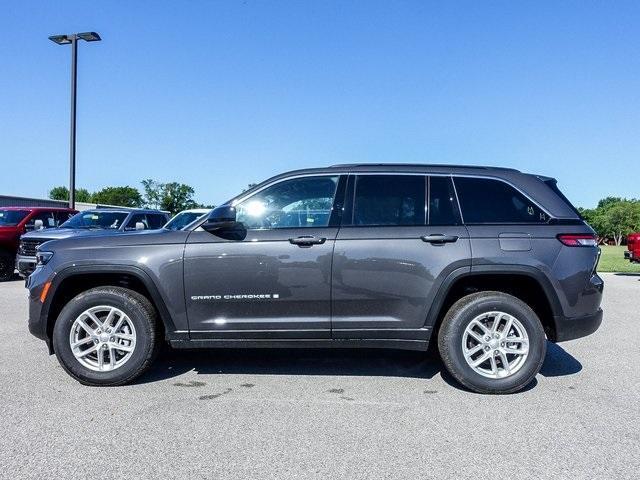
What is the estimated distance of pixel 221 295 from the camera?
171 inches

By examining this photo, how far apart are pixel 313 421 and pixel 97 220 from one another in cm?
1067

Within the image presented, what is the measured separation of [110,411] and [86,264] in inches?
49.7

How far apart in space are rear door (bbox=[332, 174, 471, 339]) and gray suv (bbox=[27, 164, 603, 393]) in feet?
0.03

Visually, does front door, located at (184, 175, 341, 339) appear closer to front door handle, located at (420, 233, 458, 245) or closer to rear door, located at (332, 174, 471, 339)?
rear door, located at (332, 174, 471, 339)

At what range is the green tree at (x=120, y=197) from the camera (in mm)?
114375

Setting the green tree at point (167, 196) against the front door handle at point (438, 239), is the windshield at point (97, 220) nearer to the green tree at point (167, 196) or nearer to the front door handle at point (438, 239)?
the front door handle at point (438, 239)

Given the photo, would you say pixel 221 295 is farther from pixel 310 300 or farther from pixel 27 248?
pixel 27 248

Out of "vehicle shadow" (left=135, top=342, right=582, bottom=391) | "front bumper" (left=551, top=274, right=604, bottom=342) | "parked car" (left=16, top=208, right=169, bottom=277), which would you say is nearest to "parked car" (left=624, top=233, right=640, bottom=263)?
"vehicle shadow" (left=135, top=342, right=582, bottom=391)

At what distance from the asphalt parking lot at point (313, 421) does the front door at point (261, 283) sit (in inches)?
20.9

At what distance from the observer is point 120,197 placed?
114375mm

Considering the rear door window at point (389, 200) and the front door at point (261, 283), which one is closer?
the front door at point (261, 283)

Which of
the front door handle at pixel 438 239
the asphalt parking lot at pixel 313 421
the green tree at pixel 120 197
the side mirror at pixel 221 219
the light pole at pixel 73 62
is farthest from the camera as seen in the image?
the green tree at pixel 120 197

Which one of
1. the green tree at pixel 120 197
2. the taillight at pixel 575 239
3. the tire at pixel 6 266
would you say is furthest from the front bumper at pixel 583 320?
the green tree at pixel 120 197

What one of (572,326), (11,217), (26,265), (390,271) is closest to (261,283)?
(390,271)
